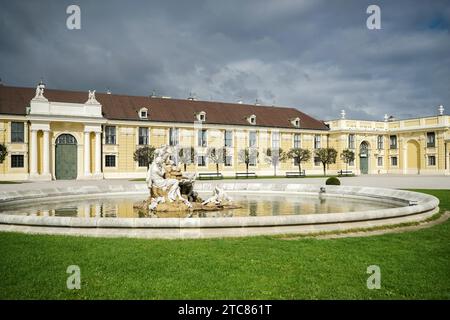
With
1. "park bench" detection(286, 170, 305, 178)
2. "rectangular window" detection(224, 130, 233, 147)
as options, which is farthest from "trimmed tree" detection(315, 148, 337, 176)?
"rectangular window" detection(224, 130, 233, 147)

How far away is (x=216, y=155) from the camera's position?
173 feet

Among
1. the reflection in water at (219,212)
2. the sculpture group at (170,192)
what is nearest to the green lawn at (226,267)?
the reflection in water at (219,212)

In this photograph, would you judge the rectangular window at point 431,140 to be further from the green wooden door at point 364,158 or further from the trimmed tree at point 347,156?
the trimmed tree at point 347,156

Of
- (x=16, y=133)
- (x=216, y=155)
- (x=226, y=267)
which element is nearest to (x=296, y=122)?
(x=216, y=155)

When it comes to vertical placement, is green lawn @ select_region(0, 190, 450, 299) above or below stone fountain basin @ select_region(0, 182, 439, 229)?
below

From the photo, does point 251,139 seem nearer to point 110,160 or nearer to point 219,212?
point 110,160

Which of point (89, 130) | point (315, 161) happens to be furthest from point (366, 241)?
point (315, 161)

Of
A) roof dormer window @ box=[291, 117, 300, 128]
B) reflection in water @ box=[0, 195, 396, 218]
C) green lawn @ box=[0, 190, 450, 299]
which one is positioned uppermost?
roof dormer window @ box=[291, 117, 300, 128]

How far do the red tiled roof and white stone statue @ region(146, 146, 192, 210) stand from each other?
3691 centimetres

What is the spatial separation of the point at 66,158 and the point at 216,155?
1822 centimetres

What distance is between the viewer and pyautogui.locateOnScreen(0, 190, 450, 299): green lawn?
6277 mm

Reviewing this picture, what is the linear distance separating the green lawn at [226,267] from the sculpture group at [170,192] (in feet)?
15.0

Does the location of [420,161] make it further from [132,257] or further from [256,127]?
[132,257]

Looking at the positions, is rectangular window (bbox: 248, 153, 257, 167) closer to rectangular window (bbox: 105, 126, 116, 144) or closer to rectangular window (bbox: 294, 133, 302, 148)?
rectangular window (bbox: 294, 133, 302, 148)
